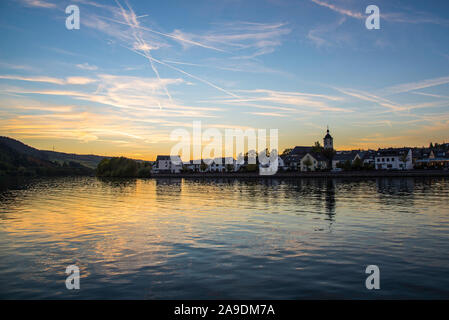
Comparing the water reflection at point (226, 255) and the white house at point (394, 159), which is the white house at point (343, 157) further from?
the water reflection at point (226, 255)

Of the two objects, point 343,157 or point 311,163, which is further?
point 343,157

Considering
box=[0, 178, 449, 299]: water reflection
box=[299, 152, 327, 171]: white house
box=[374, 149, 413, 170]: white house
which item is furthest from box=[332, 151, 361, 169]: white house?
box=[0, 178, 449, 299]: water reflection

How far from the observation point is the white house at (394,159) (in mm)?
155000

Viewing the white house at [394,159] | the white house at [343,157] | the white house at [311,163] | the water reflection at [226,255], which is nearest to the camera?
the water reflection at [226,255]

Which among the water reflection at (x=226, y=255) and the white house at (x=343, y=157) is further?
the white house at (x=343, y=157)

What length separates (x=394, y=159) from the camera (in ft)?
513

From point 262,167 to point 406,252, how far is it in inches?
6545

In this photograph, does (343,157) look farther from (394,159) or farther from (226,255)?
(226,255)

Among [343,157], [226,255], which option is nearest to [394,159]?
[343,157]

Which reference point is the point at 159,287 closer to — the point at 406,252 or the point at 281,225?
the point at 406,252

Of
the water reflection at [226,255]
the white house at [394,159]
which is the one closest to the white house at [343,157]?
the white house at [394,159]

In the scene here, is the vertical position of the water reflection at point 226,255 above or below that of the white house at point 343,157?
below
